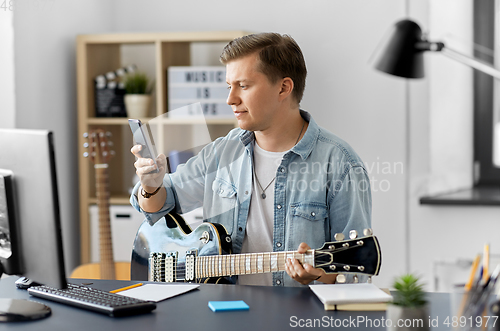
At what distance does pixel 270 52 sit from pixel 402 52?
0.62 m

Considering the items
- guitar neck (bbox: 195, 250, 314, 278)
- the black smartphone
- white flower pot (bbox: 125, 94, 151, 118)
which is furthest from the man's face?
white flower pot (bbox: 125, 94, 151, 118)

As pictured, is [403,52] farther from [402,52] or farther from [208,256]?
[208,256]

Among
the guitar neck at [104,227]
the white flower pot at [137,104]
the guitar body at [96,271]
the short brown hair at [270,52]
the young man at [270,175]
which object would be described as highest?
the short brown hair at [270,52]

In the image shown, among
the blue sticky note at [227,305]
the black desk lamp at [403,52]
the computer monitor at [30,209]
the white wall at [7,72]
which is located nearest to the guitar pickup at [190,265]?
the blue sticky note at [227,305]

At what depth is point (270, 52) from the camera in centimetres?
156

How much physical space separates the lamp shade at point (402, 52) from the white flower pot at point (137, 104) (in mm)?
1306

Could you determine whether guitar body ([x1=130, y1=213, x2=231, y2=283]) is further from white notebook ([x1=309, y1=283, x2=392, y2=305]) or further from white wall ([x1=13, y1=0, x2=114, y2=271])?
white wall ([x1=13, y1=0, x2=114, y2=271])

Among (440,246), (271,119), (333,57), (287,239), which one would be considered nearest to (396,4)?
(333,57)

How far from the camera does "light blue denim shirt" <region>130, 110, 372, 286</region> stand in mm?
1545

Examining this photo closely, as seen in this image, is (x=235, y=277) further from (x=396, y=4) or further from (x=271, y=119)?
(x=396, y=4)

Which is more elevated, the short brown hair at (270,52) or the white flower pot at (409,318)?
the short brown hair at (270,52)

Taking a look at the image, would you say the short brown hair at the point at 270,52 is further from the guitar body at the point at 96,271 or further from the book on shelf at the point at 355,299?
the guitar body at the point at 96,271

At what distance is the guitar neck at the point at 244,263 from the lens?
130cm

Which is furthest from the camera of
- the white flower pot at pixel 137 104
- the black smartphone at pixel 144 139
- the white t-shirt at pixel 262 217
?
the white flower pot at pixel 137 104
